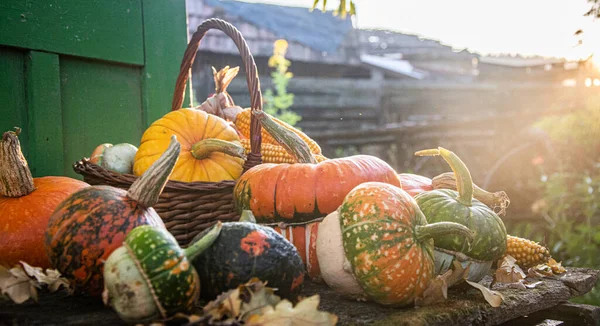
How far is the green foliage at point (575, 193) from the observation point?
4586 millimetres

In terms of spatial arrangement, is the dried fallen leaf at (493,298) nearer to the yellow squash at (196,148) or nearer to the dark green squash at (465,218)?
the dark green squash at (465,218)

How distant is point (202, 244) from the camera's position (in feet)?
4.74

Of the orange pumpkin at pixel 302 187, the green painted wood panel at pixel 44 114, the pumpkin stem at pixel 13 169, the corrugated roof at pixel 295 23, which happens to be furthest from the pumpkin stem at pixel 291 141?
the corrugated roof at pixel 295 23

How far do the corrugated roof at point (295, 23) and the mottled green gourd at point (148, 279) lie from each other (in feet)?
34.1

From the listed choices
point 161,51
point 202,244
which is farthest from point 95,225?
point 161,51

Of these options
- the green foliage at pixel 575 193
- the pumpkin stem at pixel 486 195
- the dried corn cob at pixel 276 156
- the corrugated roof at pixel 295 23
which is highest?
the corrugated roof at pixel 295 23

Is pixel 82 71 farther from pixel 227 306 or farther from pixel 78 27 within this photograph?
pixel 227 306

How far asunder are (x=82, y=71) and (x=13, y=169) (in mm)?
1146

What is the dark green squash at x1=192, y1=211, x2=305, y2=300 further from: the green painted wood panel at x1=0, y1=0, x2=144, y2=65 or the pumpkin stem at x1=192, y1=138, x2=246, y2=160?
the green painted wood panel at x1=0, y1=0, x2=144, y2=65

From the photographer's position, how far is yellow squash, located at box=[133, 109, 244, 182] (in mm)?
2441

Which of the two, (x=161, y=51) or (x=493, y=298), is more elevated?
(x=161, y=51)

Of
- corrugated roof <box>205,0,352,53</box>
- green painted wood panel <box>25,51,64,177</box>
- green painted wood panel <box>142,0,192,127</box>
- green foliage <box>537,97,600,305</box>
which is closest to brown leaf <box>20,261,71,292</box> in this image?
green painted wood panel <box>25,51,64,177</box>

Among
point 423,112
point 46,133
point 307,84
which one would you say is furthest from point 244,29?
point 46,133

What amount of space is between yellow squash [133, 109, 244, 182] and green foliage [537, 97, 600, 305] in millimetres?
3048
